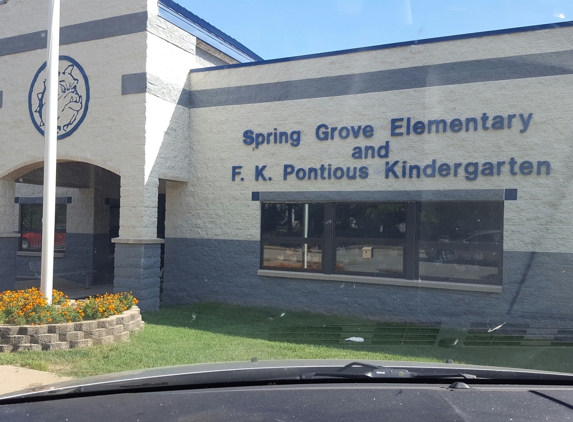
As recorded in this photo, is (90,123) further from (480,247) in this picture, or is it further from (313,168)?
(480,247)

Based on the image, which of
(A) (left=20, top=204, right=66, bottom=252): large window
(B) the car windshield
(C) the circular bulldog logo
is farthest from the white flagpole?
(A) (left=20, top=204, right=66, bottom=252): large window

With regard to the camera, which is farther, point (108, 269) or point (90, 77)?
point (108, 269)

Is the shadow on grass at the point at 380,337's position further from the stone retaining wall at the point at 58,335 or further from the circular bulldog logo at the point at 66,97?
the circular bulldog logo at the point at 66,97

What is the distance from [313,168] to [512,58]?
14.0ft

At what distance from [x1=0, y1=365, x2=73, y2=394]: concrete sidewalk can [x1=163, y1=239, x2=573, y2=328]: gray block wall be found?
6.05 m

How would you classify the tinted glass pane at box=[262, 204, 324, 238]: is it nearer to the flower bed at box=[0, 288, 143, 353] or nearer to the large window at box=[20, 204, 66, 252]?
the flower bed at box=[0, 288, 143, 353]

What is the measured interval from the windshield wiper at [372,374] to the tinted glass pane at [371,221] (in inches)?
322

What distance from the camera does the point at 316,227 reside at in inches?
484

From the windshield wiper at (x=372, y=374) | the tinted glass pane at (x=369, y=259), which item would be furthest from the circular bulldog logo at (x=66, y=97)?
the windshield wiper at (x=372, y=374)

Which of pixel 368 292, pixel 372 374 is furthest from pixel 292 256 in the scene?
pixel 372 374

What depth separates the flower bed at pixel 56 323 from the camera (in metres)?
8.09

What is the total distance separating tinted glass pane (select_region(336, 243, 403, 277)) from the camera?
11383mm

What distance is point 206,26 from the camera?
15.0 meters

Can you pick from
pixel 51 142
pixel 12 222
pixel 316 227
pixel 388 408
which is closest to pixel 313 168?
pixel 316 227
